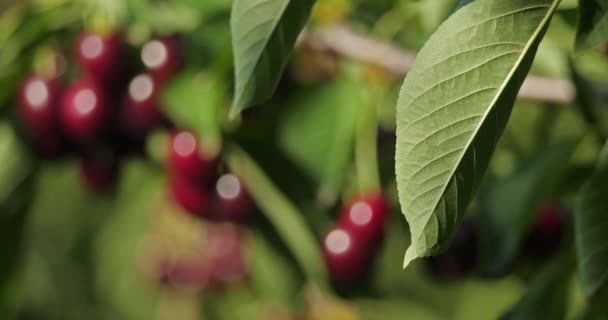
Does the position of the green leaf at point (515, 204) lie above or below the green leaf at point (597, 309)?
below

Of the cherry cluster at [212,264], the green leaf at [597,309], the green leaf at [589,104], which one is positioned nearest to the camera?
the green leaf at [597,309]

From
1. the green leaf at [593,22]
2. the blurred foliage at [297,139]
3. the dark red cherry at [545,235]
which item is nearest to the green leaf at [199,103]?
the blurred foliage at [297,139]

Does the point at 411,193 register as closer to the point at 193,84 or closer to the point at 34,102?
the point at 193,84

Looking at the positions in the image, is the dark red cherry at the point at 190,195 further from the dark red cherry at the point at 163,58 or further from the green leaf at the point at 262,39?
the green leaf at the point at 262,39

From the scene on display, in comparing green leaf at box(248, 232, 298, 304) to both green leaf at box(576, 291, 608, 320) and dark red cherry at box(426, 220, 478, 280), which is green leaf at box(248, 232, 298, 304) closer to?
dark red cherry at box(426, 220, 478, 280)

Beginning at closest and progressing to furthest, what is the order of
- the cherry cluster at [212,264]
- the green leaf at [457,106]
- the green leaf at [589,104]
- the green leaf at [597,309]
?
1. the green leaf at [457,106]
2. the green leaf at [597,309]
3. the green leaf at [589,104]
4. the cherry cluster at [212,264]

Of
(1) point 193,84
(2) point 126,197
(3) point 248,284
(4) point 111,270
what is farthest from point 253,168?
(4) point 111,270

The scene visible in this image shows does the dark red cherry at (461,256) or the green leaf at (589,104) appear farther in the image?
the dark red cherry at (461,256)

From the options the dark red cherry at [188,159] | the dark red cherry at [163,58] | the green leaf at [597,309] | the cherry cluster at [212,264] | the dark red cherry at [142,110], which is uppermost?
the green leaf at [597,309]
